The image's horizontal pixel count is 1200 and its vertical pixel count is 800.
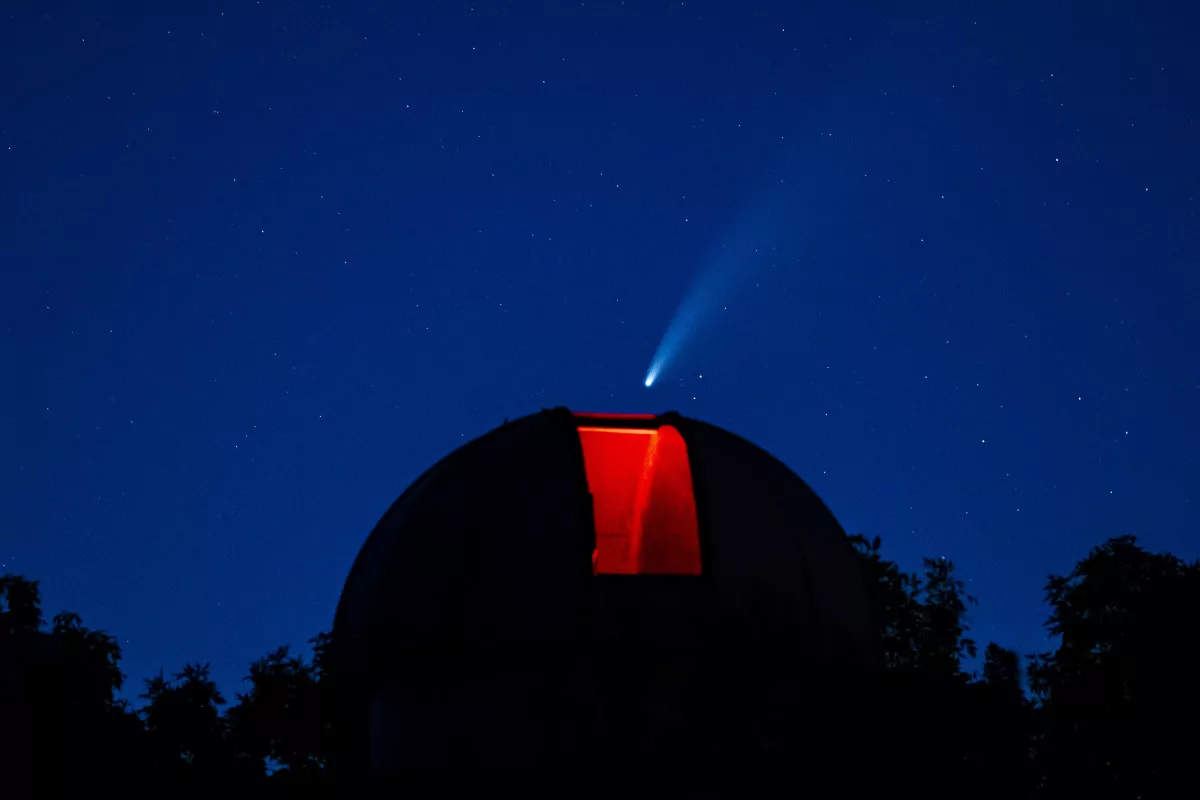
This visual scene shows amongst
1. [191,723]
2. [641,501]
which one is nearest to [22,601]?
[191,723]

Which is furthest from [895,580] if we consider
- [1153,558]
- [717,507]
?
[717,507]

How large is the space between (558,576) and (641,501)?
10.0 ft

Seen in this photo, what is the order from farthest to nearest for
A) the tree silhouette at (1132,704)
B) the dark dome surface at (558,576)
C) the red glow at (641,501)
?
the tree silhouette at (1132,704), the red glow at (641,501), the dark dome surface at (558,576)

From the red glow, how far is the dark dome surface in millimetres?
1075

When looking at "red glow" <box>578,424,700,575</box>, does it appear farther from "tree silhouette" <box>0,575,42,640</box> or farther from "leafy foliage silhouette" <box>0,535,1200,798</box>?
"tree silhouette" <box>0,575,42,640</box>

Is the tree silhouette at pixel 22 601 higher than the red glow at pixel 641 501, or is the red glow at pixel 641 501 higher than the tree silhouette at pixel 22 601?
the tree silhouette at pixel 22 601

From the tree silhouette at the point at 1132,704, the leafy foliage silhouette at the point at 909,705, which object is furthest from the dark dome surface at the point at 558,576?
the tree silhouette at the point at 1132,704

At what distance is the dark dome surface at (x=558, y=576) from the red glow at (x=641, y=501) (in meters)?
1.07

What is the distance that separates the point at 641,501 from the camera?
1252 cm

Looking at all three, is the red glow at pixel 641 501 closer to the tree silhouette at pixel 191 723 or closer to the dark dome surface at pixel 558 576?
the dark dome surface at pixel 558 576

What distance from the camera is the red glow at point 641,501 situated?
1177 cm

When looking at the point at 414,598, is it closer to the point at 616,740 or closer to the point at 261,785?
the point at 616,740

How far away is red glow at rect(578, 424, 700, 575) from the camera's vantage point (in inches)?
464

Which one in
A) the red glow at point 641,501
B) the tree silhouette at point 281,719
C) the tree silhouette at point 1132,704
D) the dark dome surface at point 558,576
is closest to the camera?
the dark dome surface at point 558,576
